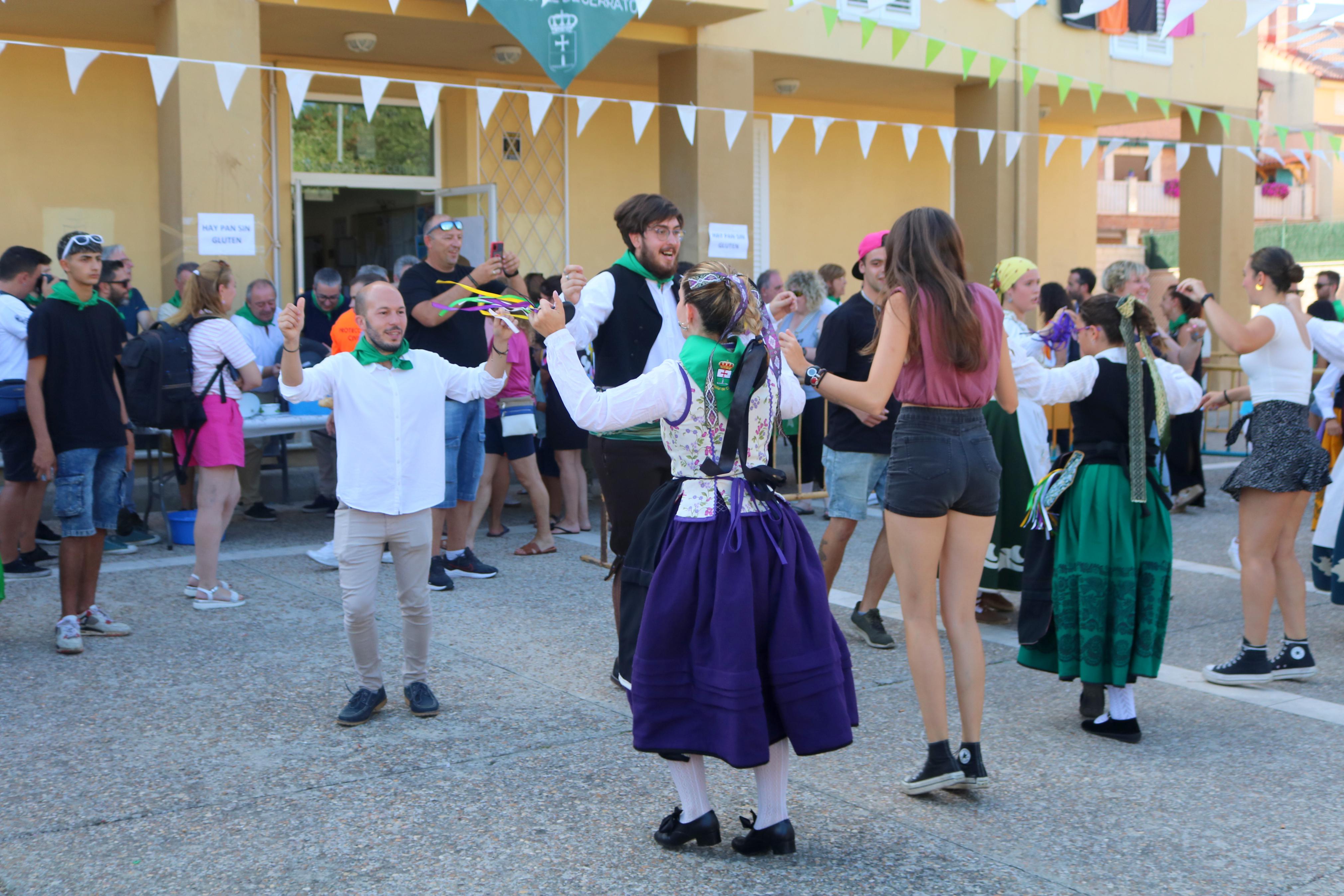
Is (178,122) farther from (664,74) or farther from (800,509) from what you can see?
(800,509)

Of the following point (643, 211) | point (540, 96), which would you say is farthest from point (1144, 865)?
point (540, 96)

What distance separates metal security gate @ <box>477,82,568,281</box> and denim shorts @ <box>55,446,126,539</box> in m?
7.48

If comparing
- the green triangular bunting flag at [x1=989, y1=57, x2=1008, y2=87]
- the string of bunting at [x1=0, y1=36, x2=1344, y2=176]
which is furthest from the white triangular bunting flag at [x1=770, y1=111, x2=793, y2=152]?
the green triangular bunting flag at [x1=989, y1=57, x2=1008, y2=87]

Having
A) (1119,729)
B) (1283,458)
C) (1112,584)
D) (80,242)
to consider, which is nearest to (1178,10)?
(1283,458)

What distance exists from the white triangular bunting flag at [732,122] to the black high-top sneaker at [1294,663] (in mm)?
7992

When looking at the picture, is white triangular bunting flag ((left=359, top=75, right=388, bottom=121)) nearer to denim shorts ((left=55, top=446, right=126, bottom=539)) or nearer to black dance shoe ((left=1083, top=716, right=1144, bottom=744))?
denim shorts ((left=55, top=446, right=126, bottom=539))

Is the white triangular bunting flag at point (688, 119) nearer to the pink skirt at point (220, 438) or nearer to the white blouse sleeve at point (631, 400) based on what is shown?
the pink skirt at point (220, 438)

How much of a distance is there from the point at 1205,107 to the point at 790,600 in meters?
16.2

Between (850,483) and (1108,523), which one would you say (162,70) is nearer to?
(850,483)

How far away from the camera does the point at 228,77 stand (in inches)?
368

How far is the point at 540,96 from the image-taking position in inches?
413

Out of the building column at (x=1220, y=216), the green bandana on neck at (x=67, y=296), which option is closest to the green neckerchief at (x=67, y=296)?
the green bandana on neck at (x=67, y=296)

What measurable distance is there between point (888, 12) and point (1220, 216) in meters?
6.11

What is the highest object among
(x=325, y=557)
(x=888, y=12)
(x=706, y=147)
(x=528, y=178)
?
(x=888, y=12)
